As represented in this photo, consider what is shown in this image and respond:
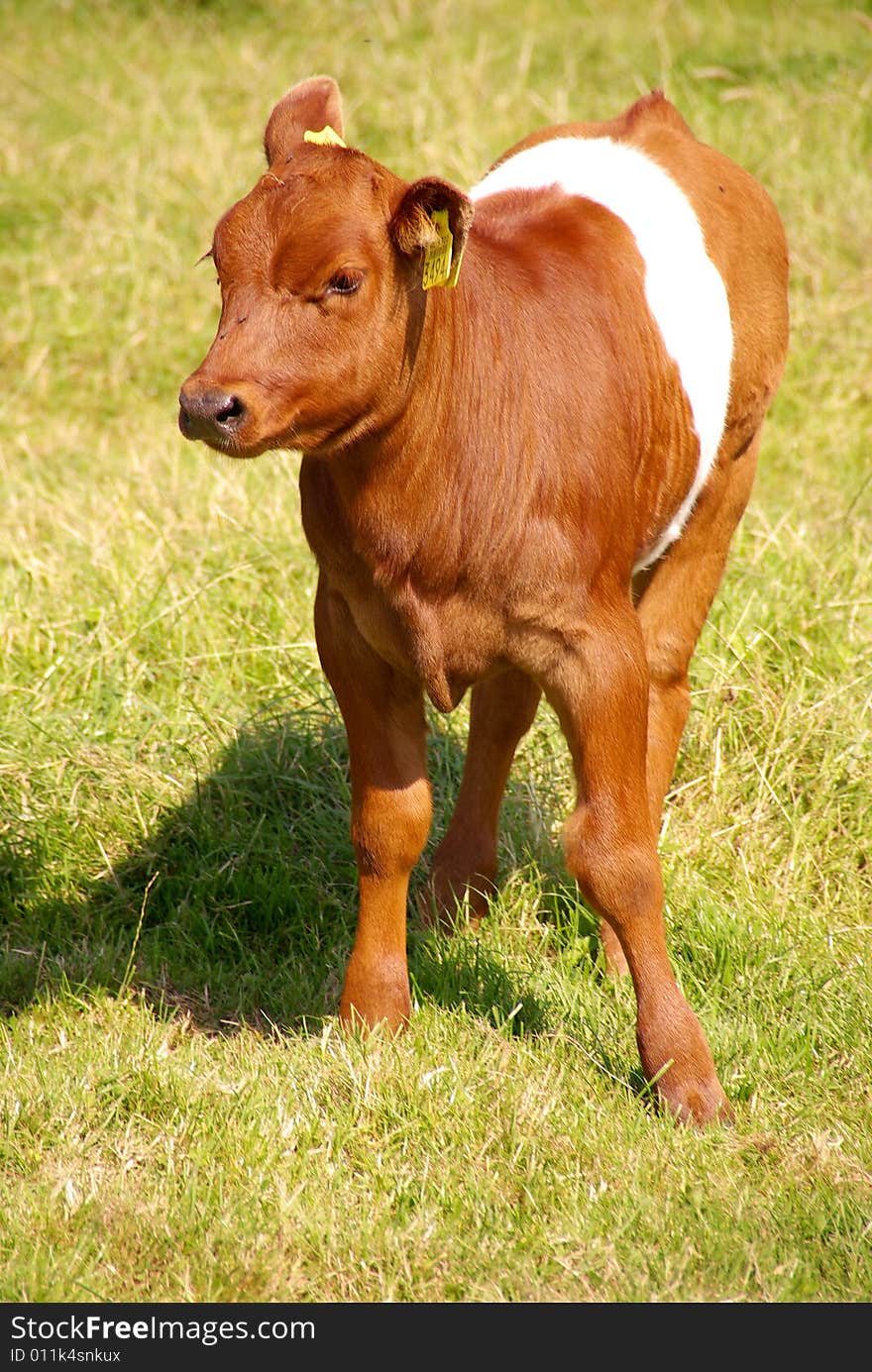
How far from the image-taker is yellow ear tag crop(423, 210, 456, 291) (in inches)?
123

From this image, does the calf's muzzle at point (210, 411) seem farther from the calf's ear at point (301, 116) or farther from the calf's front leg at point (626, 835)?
the calf's front leg at point (626, 835)

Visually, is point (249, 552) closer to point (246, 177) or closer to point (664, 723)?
point (664, 723)

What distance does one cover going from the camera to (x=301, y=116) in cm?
354

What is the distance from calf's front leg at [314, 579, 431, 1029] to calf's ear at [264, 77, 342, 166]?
97cm

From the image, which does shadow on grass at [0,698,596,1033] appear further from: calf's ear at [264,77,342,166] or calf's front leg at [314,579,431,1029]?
calf's ear at [264,77,342,166]

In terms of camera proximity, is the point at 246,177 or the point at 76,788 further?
the point at 246,177

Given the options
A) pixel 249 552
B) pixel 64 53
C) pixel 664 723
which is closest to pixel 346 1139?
pixel 664 723

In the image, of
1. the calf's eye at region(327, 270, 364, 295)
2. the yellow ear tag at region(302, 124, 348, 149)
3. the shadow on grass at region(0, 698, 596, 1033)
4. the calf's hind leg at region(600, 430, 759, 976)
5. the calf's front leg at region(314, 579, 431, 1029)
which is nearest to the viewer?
the calf's eye at region(327, 270, 364, 295)

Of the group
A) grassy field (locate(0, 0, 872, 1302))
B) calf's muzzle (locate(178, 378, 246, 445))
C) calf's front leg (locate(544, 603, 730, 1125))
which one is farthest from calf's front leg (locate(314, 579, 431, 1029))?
calf's muzzle (locate(178, 378, 246, 445))

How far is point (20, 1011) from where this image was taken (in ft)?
13.7

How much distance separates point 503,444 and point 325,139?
2.32 feet

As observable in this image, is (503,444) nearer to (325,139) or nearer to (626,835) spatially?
(325,139)

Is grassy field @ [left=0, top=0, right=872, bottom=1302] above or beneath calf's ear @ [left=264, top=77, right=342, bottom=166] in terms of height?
beneath

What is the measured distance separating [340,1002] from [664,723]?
1.13 m
